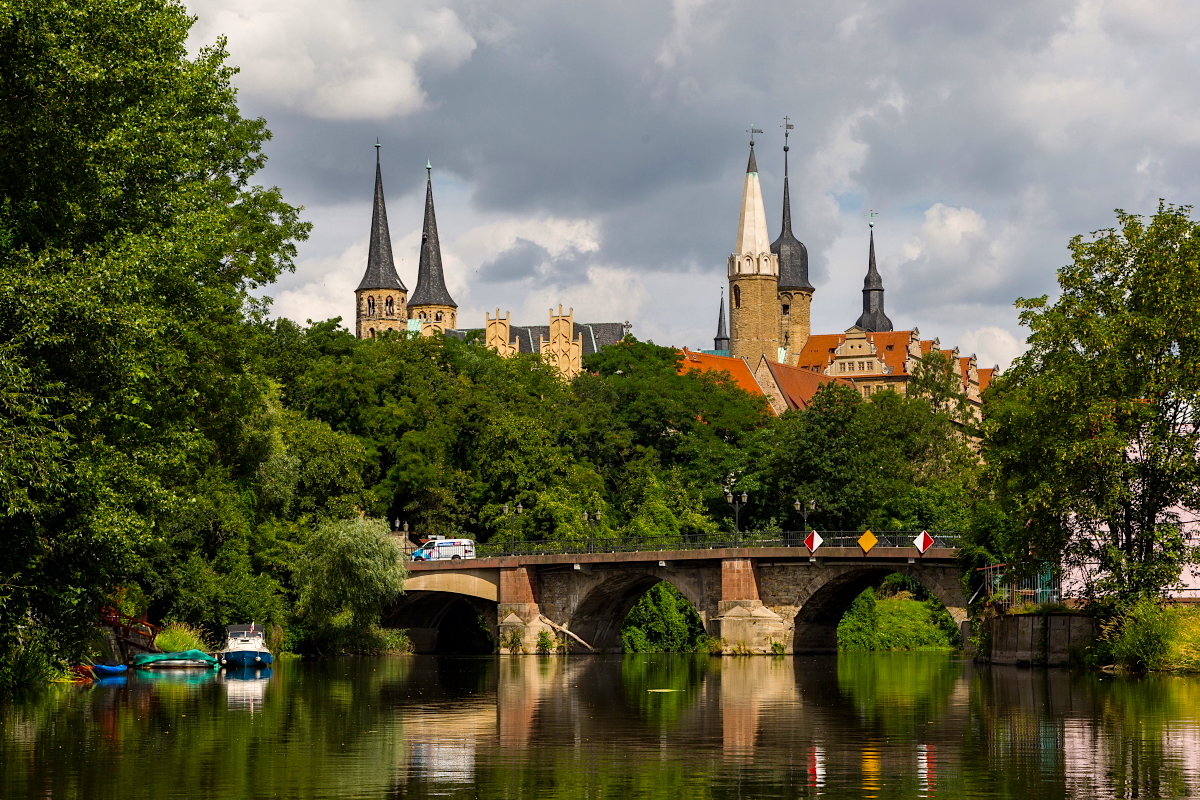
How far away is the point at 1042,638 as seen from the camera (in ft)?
115

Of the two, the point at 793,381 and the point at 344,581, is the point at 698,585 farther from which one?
the point at 793,381

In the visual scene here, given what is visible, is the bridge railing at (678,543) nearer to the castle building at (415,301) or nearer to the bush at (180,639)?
the bush at (180,639)

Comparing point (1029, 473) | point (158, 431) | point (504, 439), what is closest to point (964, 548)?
point (1029, 473)

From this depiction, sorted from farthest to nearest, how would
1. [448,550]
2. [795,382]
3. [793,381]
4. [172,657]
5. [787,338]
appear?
[787,338]
[795,382]
[793,381]
[448,550]
[172,657]

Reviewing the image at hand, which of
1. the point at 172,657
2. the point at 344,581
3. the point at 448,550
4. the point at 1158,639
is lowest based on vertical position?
the point at 172,657

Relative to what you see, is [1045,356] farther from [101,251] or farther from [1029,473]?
[101,251]

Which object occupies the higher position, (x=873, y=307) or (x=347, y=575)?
(x=873, y=307)

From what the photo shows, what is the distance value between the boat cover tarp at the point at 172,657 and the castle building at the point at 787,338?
86.3 metres

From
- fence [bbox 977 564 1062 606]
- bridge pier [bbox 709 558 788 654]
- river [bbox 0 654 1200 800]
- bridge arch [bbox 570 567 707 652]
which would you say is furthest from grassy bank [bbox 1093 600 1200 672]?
bridge arch [bbox 570 567 707 652]

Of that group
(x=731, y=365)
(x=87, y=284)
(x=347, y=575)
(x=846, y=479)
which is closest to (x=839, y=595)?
(x=846, y=479)

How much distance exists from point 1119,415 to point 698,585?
23.2 m

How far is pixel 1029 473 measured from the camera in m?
33.4

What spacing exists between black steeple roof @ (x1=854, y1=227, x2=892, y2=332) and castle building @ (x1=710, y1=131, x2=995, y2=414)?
28.7 feet

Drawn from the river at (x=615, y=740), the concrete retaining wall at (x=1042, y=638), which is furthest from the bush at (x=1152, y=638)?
the concrete retaining wall at (x=1042, y=638)
